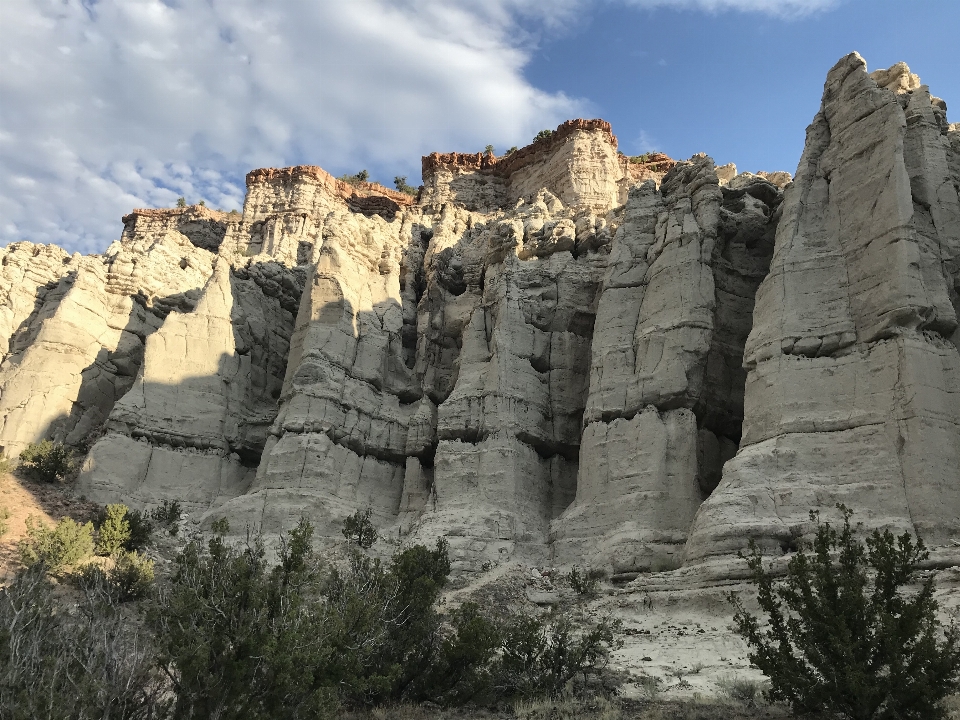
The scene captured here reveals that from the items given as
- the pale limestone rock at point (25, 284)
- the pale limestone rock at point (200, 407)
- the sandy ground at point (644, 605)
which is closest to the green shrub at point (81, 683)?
the sandy ground at point (644, 605)

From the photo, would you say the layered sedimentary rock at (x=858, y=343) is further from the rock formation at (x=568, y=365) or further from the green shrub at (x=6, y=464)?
the green shrub at (x=6, y=464)

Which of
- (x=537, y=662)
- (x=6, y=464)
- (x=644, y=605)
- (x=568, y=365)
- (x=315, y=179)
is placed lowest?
(x=537, y=662)

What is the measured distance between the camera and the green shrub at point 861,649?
27.0 ft

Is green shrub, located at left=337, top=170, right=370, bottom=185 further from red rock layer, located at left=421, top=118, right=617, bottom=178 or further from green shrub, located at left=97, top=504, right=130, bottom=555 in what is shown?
green shrub, located at left=97, top=504, right=130, bottom=555

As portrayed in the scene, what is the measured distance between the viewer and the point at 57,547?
1805cm

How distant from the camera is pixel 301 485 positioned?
26.0 meters

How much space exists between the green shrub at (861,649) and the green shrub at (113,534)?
16002 millimetres

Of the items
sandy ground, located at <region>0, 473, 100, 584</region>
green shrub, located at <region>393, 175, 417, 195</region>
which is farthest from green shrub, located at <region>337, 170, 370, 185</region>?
sandy ground, located at <region>0, 473, 100, 584</region>

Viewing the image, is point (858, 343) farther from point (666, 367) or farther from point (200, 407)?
point (200, 407)

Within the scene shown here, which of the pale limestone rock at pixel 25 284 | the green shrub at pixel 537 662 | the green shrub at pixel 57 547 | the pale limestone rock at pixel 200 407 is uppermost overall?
the pale limestone rock at pixel 25 284

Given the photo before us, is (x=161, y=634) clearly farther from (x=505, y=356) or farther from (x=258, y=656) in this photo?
(x=505, y=356)

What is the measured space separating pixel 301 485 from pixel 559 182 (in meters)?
27.7

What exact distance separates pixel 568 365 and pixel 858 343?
10.8 metres

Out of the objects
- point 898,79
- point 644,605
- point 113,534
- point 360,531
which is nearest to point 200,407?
point 360,531
